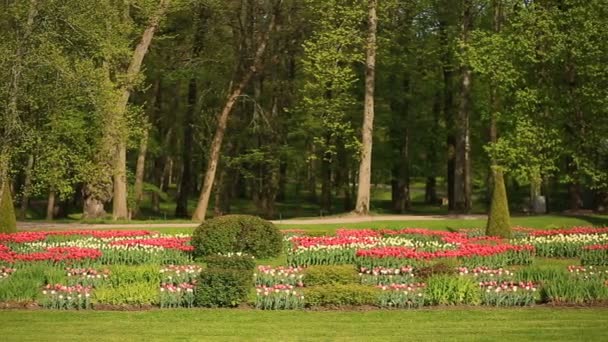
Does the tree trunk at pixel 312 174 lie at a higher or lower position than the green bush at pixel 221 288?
higher

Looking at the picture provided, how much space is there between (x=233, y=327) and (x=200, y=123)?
31.3 meters

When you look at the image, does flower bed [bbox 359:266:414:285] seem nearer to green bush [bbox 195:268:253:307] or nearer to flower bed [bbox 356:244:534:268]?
flower bed [bbox 356:244:534:268]

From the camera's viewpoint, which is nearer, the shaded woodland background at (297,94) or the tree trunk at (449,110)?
the shaded woodland background at (297,94)

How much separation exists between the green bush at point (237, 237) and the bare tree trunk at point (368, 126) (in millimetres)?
12430

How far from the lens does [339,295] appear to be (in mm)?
12547

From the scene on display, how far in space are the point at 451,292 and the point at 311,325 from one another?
269cm

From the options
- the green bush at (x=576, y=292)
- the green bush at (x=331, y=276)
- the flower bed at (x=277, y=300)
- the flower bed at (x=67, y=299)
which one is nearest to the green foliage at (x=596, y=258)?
the green bush at (x=576, y=292)

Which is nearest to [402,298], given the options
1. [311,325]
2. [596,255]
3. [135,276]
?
[311,325]

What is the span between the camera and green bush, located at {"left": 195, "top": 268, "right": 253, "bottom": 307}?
12539 millimetres

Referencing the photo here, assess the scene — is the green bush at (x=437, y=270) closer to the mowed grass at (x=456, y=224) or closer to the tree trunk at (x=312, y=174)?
the mowed grass at (x=456, y=224)

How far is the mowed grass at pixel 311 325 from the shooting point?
10.1 m

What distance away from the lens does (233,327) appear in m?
10.9

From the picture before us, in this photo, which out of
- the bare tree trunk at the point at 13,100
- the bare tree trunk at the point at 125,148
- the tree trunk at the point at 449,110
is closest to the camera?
the bare tree trunk at the point at 13,100

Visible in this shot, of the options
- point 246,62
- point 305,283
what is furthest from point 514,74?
point 305,283
